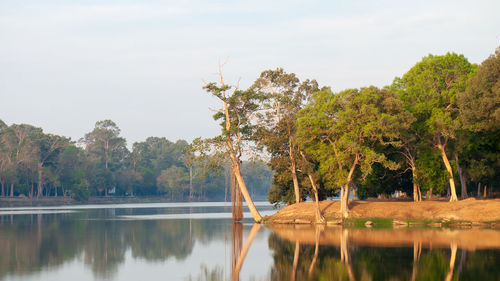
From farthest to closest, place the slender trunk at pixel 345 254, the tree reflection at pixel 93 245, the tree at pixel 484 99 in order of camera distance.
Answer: the tree at pixel 484 99 < the tree reflection at pixel 93 245 < the slender trunk at pixel 345 254

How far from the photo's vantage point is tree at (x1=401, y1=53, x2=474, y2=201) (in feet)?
180

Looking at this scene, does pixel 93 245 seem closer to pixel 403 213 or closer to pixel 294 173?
pixel 294 173

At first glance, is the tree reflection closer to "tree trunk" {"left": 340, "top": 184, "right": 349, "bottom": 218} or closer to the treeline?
"tree trunk" {"left": 340, "top": 184, "right": 349, "bottom": 218}

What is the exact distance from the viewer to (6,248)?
113 feet

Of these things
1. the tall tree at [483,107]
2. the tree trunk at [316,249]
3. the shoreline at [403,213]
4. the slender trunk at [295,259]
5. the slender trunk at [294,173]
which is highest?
the tall tree at [483,107]

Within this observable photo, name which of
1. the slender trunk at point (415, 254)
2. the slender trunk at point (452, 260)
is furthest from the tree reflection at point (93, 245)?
the slender trunk at point (452, 260)

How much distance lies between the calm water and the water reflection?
0.04 m

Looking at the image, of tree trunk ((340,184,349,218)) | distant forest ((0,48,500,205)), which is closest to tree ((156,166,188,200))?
distant forest ((0,48,500,205))

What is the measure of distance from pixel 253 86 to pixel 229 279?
122 feet

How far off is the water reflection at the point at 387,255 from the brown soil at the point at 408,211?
7.02 metres

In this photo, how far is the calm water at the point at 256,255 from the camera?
2366 centimetres

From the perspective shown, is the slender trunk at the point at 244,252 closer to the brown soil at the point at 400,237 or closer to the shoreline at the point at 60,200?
the brown soil at the point at 400,237

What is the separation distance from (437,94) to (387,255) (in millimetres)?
31031

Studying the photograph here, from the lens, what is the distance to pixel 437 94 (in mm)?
55781
